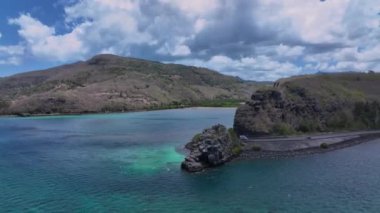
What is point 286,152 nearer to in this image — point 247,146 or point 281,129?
point 247,146

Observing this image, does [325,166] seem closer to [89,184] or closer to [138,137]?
[89,184]

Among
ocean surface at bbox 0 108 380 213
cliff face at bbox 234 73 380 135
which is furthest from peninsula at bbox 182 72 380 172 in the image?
ocean surface at bbox 0 108 380 213

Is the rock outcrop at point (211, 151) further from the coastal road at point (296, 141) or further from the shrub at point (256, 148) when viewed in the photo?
the coastal road at point (296, 141)

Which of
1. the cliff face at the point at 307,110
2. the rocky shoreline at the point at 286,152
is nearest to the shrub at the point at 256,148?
the rocky shoreline at the point at 286,152

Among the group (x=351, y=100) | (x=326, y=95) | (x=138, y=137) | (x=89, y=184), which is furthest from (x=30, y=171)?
(x=351, y=100)

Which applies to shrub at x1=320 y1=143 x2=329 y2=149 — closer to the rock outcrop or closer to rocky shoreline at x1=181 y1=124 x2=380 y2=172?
rocky shoreline at x1=181 y1=124 x2=380 y2=172

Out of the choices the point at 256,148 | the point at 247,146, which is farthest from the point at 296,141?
the point at 247,146
